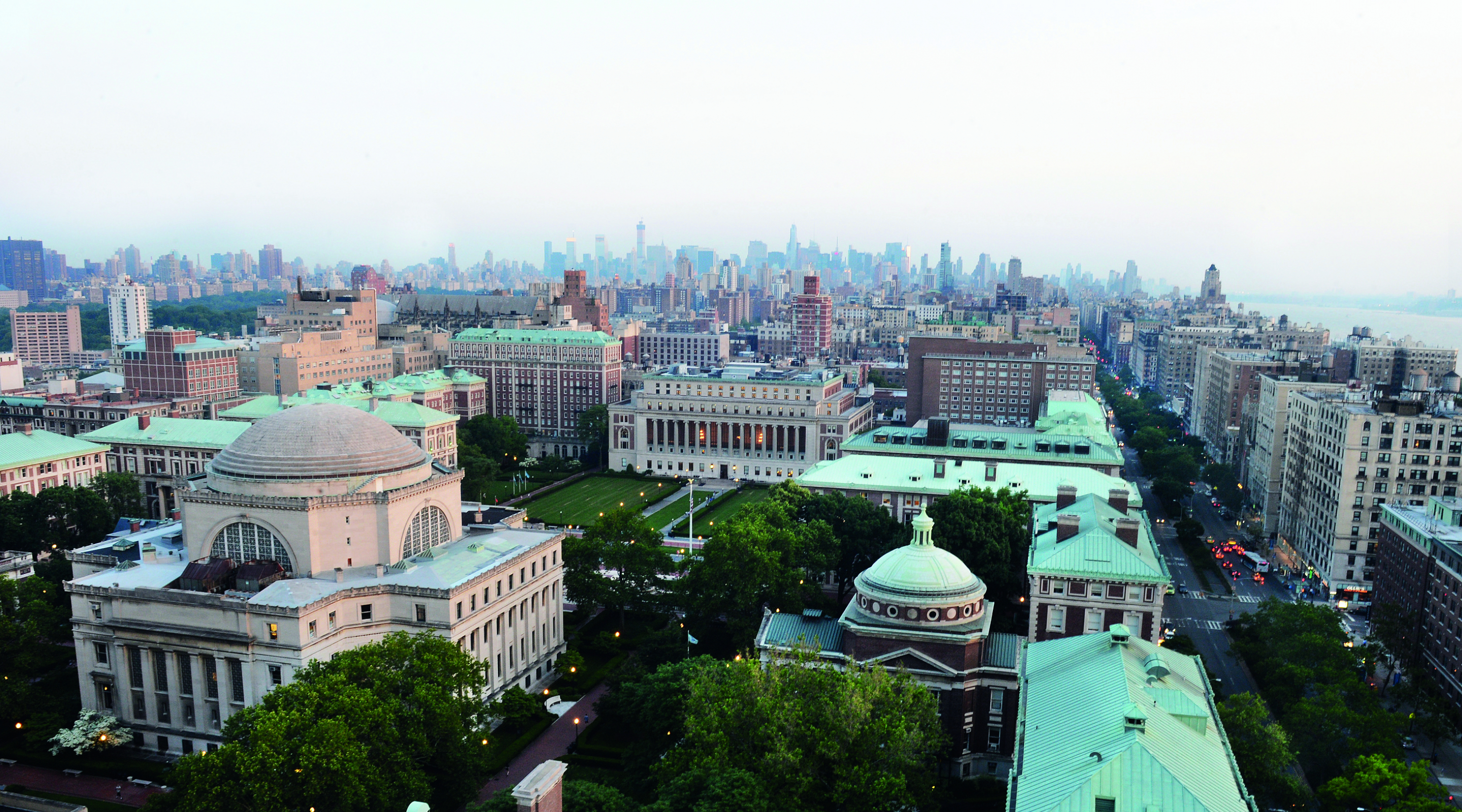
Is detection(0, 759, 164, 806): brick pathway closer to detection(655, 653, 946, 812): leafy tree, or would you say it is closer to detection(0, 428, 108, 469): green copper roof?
detection(655, 653, 946, 812): leafy tree

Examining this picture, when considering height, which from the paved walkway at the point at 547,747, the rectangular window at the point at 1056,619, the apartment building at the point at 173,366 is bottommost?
the paved walkway at the point at 547,747

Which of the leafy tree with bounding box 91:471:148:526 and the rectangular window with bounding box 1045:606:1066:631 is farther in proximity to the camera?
the leafy tree with bounding box 91:471:148:526

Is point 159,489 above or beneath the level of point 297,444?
beneath

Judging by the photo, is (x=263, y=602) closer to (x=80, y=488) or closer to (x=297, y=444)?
(x=297, y=444)

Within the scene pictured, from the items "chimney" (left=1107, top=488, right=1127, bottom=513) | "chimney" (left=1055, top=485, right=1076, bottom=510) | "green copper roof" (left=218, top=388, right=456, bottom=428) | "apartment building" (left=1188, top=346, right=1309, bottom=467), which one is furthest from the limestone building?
"apartment building" (left=1188, top=346, right=1309, bottom=467)

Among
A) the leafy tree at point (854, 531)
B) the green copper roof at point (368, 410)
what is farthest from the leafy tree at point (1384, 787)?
the green copper roof at point (368, 410)

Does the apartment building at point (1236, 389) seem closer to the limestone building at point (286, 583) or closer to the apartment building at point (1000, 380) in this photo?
the apartment building at point (1000, 380)

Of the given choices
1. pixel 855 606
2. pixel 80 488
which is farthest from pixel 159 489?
pixel 855 606
